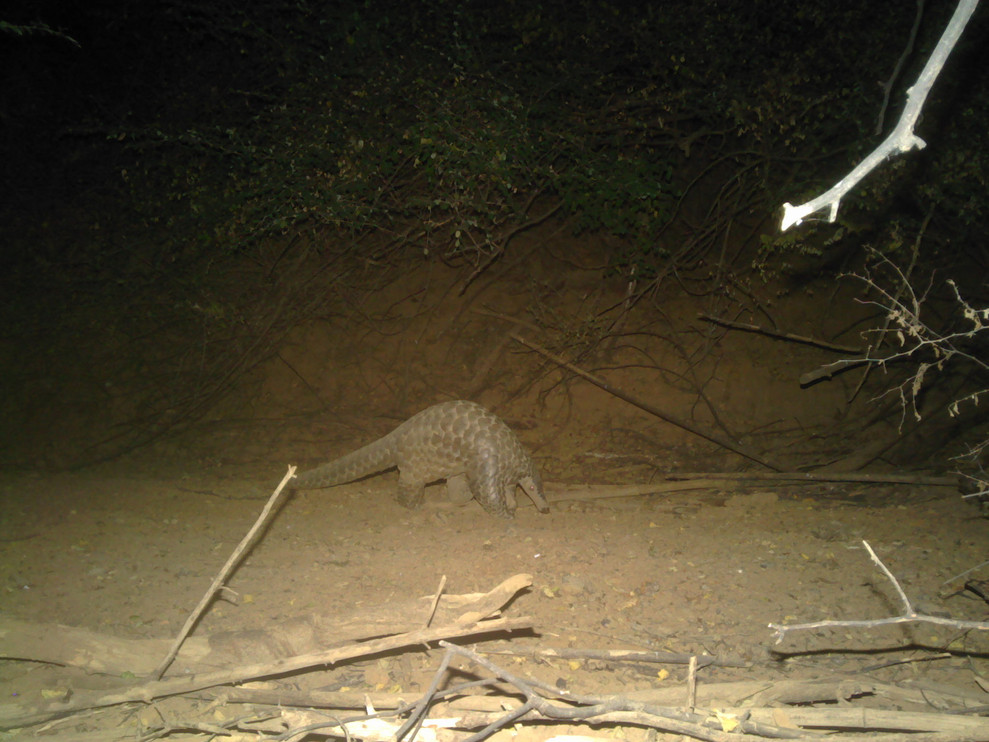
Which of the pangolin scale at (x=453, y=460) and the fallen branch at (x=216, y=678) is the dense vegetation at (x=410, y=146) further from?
the fallen branch at (x=216, y=678)

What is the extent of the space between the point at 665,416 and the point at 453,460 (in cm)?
270

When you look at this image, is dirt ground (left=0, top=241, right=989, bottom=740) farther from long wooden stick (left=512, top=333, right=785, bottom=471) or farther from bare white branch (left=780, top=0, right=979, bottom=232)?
bare white branch (left=780, top=0, right=979, bottom=232)

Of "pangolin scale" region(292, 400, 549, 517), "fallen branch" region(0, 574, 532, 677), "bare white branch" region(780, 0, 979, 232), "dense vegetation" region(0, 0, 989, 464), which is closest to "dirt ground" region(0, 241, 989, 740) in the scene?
"fallen branch" region(0, 574, 532, 677)

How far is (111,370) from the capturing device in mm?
7938

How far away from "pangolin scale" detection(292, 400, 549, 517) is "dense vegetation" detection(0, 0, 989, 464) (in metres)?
1.67

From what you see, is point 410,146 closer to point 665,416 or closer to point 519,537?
point 519,537

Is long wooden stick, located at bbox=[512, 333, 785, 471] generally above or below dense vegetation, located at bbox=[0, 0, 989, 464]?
below

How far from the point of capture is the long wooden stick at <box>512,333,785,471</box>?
663 cm

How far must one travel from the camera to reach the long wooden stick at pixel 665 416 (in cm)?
663

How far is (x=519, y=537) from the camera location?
15.9ft

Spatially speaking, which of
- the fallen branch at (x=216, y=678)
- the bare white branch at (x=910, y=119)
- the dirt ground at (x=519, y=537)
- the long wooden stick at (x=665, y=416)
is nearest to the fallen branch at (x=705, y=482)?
the dirt ground at (x=519, y=537)

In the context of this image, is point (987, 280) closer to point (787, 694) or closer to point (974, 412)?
point (974, 412)

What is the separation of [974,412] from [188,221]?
332 inches

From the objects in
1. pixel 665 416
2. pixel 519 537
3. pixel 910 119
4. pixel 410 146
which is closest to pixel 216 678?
pixel 519 537
